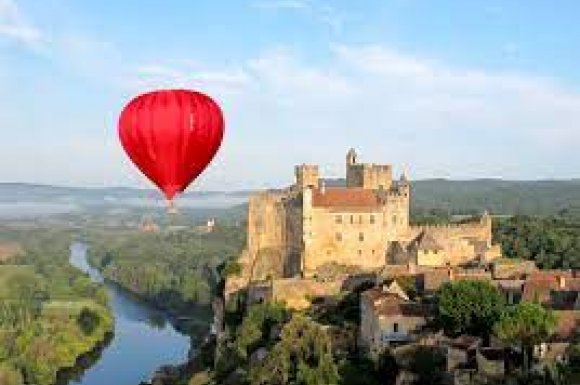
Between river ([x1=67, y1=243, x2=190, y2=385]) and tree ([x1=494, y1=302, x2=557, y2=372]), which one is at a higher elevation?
tree ([x1=494, y1=302, x2=557, y2=372])

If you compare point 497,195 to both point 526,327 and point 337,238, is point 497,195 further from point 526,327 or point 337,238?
point 526,327

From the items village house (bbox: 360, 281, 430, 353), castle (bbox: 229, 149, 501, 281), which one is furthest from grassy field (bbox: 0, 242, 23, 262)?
village house (bbox: 360, 281, 430, 353)

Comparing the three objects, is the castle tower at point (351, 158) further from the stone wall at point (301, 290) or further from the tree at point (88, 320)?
the tree at point (88, 320)

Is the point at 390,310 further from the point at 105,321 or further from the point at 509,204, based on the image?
the point at 509,204

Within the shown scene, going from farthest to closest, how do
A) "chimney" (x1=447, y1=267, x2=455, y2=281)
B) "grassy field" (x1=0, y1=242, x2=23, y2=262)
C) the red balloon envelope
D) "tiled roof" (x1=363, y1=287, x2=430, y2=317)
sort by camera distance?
"grassy field" (x1=0, y1=242, x2=23, y2=262), "chimney" (x1=447, y1=267, x2=455, y2=281), "tiled roof" (x1=363, y1=287, x2=430, y2=317), the red balloon envelope

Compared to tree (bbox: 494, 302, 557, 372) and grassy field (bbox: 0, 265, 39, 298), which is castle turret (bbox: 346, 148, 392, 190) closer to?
tree (bbox: 494, 302, 557, 372)

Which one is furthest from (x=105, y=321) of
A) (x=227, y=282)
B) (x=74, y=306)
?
(x=227, y=282)
